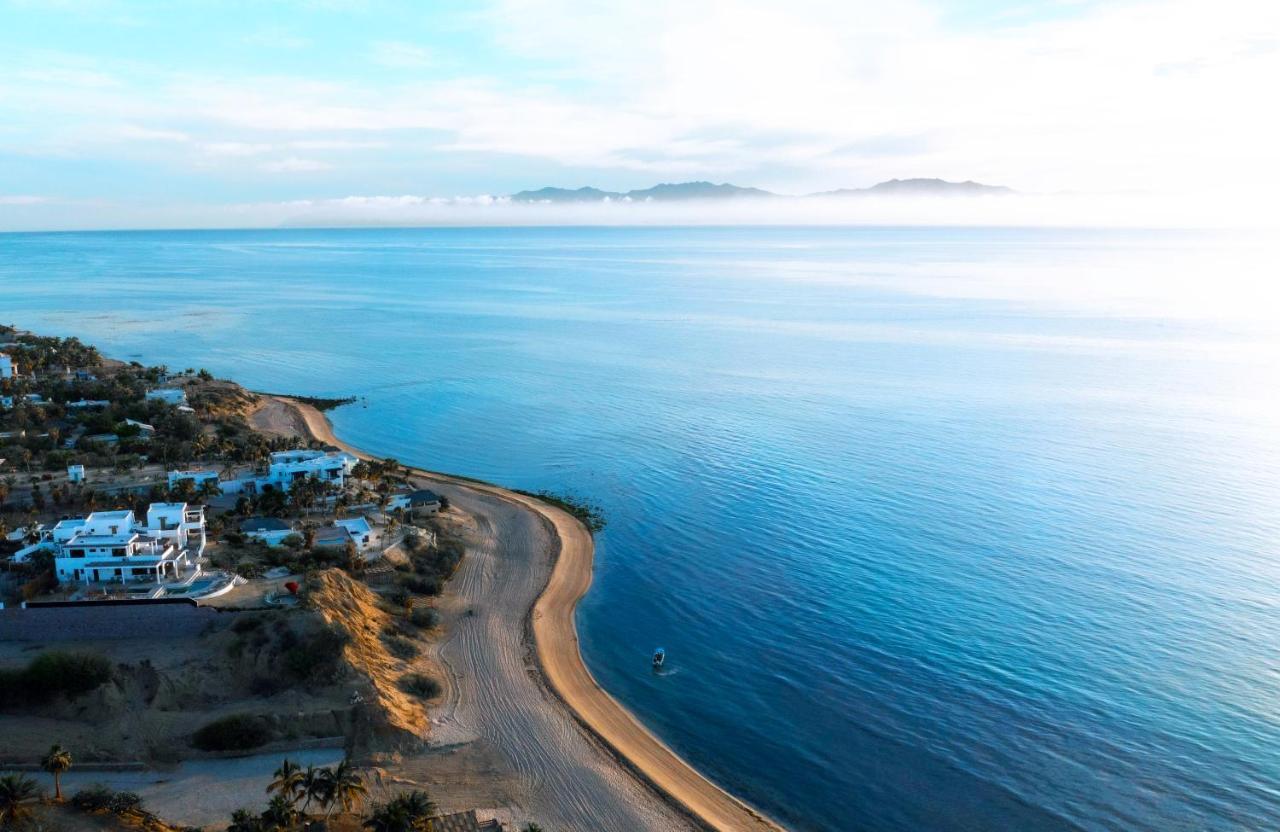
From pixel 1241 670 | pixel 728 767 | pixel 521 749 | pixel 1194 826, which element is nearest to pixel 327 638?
pixel 521 749

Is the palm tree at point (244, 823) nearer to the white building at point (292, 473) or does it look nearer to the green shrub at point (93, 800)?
the green shrub at point (93, 800)

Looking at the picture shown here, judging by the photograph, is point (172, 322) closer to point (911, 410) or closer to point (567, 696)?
point (911, 410)

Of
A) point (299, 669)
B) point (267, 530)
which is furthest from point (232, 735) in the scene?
point (267, 530)

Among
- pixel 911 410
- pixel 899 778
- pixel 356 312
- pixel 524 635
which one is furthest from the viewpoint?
pixel 356 312

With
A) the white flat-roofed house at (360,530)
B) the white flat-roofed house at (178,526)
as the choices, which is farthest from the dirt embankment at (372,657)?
the white flat-roofed house at (178,526)

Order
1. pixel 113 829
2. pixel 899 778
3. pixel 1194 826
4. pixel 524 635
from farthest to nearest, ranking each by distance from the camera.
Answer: pixel 524 635
pixel 899 778
pixel 1194 826
pixel 113 829

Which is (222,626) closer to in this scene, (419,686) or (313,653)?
(313,653)

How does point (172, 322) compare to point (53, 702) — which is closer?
point (53, 702)
